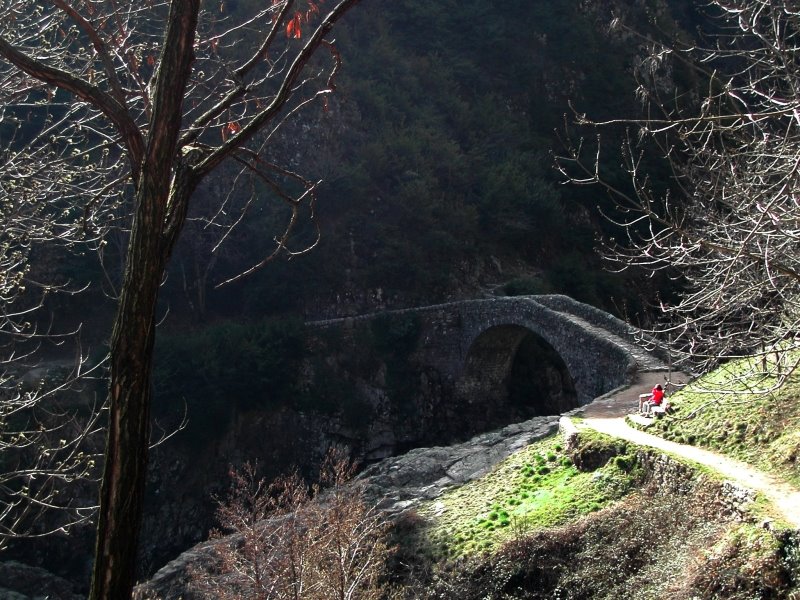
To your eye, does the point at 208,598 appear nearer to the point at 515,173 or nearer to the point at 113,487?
the point at 113,487

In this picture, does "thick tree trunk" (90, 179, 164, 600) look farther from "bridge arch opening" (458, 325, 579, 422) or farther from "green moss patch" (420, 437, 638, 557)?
"bridge arch opening" (458, 325, 579, 422)

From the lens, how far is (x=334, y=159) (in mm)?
27656

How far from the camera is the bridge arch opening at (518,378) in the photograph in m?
23.1

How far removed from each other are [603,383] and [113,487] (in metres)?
14.4

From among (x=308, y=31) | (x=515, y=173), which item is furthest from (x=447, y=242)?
(x=308, y=31)

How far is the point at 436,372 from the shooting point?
2347cm

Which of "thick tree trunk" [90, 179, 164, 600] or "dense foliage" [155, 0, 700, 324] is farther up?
"dense foliage" [155, 0, 700, 324]

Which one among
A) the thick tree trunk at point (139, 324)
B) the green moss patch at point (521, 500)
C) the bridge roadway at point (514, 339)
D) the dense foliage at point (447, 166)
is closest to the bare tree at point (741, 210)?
the green moss patch at point (521, 500)

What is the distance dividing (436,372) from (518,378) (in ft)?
9.12

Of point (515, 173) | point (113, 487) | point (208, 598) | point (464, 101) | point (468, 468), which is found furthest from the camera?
point (464, 101)

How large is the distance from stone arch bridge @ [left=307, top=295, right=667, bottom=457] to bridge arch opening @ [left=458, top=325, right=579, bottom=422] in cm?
3

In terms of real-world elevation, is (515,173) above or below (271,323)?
above

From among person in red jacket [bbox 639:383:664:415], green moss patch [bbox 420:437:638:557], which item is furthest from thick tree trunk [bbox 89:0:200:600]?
person in red jacket [bbox 639:383:664:415]

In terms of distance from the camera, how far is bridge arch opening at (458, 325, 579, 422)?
75.9 feet
